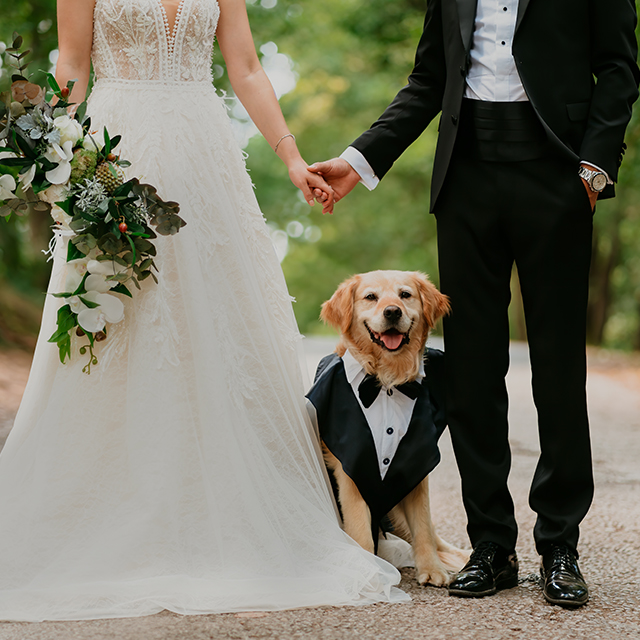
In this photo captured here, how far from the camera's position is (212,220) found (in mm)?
3170

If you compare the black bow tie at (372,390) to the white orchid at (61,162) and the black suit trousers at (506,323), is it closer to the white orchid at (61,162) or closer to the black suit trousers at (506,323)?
the black suit trousers at (506,323)

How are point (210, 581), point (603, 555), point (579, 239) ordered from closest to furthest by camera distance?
point (210, 581) → point (579, 239) → point (603, 555)

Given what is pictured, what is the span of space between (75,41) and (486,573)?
100 inches

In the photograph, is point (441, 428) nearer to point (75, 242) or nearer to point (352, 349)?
point (352, 349)

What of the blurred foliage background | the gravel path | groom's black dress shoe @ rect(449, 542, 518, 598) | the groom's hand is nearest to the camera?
the gravel path

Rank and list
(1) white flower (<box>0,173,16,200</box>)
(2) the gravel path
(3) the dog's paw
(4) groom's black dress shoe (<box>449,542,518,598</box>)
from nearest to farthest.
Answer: (2) the gravel path → (1) white flower (<box>0,173,16,200</box>) → (4) groom's black dress shoe (<box>449,542,518,598</box>) → (3) the dog's paw

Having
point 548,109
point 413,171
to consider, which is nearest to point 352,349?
point 548,109

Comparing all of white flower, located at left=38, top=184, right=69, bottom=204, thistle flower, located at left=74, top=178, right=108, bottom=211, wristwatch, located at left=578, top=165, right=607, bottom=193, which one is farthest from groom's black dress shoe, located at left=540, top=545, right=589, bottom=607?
white flower, located at left=38, top=184, right=69, bottom=204

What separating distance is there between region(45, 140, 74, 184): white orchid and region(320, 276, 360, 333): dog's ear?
3.98 ft

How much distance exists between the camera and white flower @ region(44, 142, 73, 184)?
2.78m

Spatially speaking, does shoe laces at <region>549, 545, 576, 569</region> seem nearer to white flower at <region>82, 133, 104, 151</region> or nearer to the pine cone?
the pine cone

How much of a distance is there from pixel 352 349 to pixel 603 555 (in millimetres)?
1497

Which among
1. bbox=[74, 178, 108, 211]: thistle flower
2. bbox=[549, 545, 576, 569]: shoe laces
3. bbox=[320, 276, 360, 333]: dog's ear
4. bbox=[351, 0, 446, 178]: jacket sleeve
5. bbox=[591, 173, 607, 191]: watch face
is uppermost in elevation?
bbox=[351, 0, 446, 178]: jacket sleeve

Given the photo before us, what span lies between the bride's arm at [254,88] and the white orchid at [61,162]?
2.87 ft
